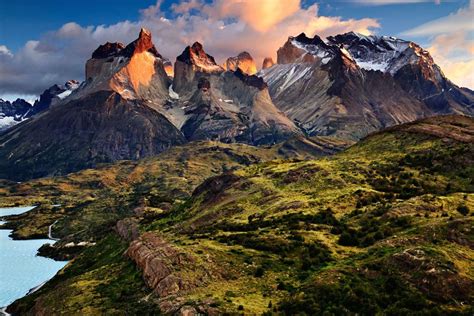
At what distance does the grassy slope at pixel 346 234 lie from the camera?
66562 millimetres

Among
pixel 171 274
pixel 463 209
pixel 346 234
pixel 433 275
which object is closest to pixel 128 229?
pixel 171 274

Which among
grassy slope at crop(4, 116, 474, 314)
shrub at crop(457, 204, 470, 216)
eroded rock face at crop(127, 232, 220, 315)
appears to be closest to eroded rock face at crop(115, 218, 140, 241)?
grassy slope at crop(4, 116, 474, 314)

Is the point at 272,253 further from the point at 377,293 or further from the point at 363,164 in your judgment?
the point at 363,164

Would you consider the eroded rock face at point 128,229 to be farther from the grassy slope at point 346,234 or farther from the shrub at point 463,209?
the shrub at point 463,209

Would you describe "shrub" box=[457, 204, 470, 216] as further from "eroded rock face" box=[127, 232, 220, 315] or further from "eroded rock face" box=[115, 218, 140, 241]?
"eroded rock face" box=[115, 218, 140, 241]

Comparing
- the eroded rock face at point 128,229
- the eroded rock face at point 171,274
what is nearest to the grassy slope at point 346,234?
the eroded rock face at point 171,274

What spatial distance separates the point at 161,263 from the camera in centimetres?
8456

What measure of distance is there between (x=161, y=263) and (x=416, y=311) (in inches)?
1672

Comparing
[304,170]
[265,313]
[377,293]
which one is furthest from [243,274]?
[304,170]

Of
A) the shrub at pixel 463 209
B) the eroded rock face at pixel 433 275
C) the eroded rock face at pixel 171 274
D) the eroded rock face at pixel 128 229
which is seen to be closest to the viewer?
the eroded rock face at pixel 433 275

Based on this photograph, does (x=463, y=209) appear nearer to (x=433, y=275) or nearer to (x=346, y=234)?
(x=346, y=234)

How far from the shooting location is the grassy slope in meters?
66.6

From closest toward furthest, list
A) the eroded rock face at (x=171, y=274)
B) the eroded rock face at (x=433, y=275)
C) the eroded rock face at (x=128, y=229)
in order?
1. the eroded rock face at (x=433, y=275)
2. the eroded rock face at (x=171, y=274)
3. the eroded rock face at (x=128, y=229)

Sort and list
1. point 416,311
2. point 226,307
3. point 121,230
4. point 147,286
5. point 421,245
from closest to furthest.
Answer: point 416,311 → point 226,307 → point 421,245 → point 147,286 → point 121,230
